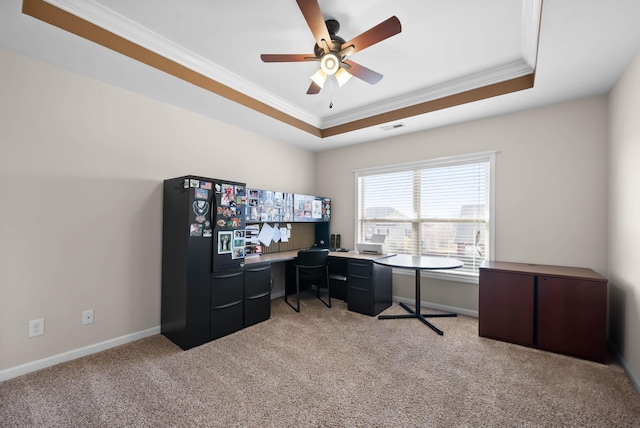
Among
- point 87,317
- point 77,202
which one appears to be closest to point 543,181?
point 77,202

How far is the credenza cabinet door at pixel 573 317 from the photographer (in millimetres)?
2410

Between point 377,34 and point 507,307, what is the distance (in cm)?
281

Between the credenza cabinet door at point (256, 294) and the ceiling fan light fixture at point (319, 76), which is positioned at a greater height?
the ceiling fan light fixture at point (319, 76)

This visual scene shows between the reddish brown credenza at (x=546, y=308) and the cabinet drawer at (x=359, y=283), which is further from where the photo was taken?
the cabinet drawer at (x=359, y=283)

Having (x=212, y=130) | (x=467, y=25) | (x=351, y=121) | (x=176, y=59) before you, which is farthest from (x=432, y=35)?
(x=212, y=130)

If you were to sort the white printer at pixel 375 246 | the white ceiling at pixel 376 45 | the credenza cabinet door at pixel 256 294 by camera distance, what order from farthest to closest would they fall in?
the white printer at pixel 375 246
the credenza cabinet door at pixel 256 294
the white ceiling at pixel 376 45

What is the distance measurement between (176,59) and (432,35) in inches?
89.4

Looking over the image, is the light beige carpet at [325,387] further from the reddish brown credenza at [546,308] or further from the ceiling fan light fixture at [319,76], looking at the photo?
the ceiling fan light fixture at [319,76]

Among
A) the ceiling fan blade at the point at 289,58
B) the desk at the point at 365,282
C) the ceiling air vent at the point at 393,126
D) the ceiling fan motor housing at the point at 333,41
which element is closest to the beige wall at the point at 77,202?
the desk at the point at 365,282

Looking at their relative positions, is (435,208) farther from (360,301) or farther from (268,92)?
(268,92)

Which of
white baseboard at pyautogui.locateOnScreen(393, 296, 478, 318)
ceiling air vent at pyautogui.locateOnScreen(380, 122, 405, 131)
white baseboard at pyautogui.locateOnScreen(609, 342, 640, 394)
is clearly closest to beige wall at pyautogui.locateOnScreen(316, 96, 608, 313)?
white baseboard at pyautogui.locateOnScreen(393, 296, 478, 318)

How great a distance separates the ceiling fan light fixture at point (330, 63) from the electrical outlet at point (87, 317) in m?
3.02

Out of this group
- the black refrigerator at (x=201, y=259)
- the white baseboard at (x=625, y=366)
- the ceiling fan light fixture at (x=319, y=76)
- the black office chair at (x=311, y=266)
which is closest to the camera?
the white baseboard at (x=625, y=366)

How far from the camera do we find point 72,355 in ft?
7.97
